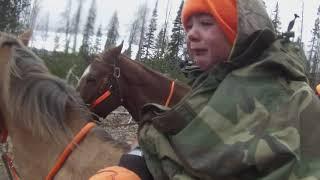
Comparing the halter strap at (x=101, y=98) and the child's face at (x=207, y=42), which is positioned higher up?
the child's face at (x=207, y=42)

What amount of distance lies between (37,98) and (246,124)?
1.27m

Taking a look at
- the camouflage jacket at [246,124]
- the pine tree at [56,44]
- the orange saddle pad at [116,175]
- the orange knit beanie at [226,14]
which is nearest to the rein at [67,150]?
the orange saddle pad at [116,175]

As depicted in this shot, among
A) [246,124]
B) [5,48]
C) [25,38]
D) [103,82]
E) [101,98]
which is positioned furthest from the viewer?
[101,98]

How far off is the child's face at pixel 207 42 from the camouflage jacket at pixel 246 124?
119 mm

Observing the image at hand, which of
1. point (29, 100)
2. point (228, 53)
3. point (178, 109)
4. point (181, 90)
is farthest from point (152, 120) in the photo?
point (181, 90)

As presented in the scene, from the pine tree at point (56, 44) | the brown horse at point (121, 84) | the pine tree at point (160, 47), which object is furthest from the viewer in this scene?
the pine tree at point (160, 47)

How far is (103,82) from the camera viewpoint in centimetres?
718

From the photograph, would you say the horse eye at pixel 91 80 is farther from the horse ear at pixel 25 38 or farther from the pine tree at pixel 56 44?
the pine tree at pixel 56 44

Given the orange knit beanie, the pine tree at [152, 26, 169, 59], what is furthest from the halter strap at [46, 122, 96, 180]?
the pine tree at [152, 26, 169, 59]

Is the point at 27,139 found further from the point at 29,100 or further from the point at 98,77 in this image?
the point at 98,77

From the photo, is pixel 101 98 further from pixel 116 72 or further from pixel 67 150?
pixel 67 150

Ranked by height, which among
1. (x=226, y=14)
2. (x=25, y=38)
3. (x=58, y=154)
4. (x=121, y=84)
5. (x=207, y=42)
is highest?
(x=226, y=14)

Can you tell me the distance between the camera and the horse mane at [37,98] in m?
2.49

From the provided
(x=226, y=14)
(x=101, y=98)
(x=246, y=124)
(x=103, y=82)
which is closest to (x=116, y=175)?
(x=246, y=124)
